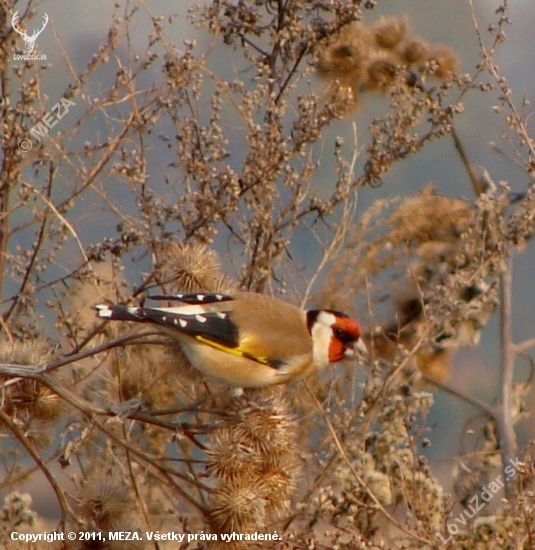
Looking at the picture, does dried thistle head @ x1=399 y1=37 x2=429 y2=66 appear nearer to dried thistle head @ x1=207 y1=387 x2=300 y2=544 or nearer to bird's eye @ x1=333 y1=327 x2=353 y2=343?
bird's eye @ x1=333 y1=327 x2=353 y2=343

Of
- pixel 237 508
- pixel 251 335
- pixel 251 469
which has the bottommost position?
pixel 237 508

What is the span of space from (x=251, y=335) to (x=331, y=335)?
0.28 meters

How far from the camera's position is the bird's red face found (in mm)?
2906

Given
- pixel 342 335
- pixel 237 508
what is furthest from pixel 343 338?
pixel 237 508

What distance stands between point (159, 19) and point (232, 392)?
1.55m

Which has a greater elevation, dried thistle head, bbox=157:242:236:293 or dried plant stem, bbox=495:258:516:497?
dried plant stem, bbox=495:258:516:497

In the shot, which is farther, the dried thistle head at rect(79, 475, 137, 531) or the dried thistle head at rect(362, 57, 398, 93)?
the dried thistle head at rect(362, 57, 398, 93)

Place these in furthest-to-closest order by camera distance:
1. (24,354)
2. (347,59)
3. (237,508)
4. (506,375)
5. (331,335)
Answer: (347,59)
(506,375)
(331,335)
(24,354)
(237,508)

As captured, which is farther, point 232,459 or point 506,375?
point 506,375

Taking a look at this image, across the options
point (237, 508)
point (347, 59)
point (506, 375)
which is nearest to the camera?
point (237, 508)

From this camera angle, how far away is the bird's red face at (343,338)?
9.53ft

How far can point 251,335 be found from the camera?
9.19 ft

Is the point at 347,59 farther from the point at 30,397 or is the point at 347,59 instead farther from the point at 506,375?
the point at 30,397

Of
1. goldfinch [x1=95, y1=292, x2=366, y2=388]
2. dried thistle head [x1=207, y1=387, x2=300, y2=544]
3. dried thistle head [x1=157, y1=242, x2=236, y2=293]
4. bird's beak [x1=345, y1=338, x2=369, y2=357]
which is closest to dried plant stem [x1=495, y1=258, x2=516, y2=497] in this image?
bird's beak [x1=345, y1=338, x2=369, y2=357]
